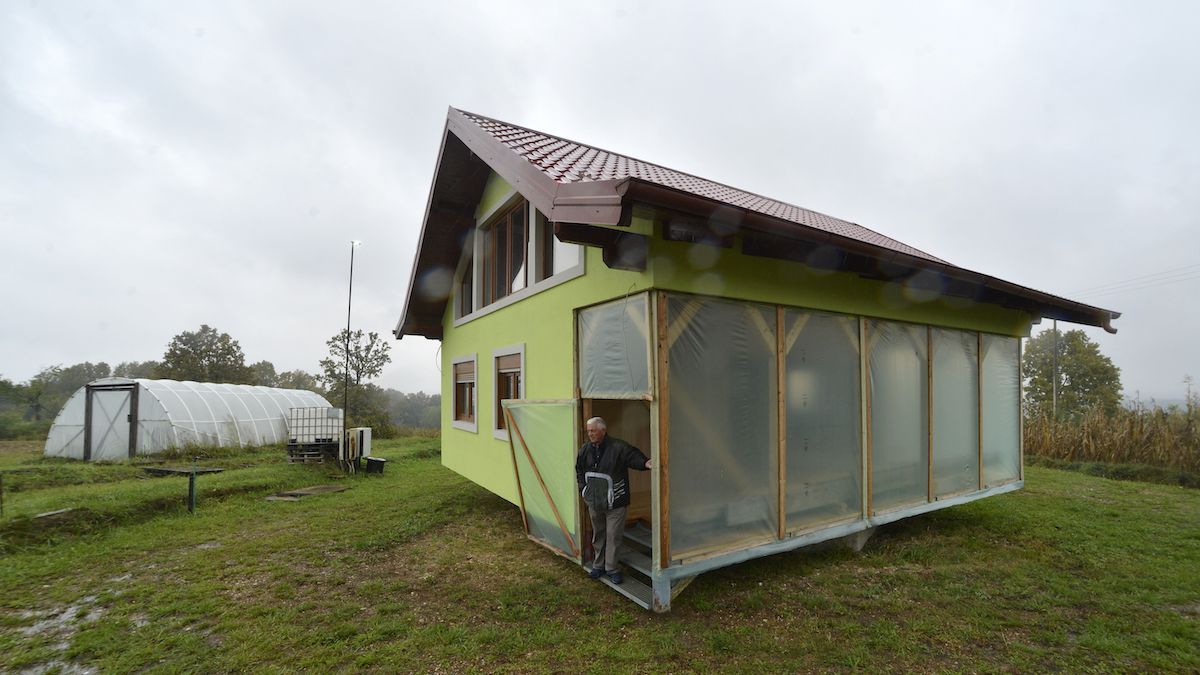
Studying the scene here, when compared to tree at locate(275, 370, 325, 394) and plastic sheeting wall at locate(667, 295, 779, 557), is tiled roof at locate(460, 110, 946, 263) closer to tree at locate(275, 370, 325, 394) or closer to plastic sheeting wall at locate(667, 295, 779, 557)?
plastic sheeting wall at locate(667, 295, 779, 557)

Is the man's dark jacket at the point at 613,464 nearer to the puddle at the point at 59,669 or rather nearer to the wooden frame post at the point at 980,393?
the puddle at the point at 59,669

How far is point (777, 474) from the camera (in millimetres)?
5055

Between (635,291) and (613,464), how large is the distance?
5.40ft

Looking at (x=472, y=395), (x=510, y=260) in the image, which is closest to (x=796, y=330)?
(x=510, y=260)

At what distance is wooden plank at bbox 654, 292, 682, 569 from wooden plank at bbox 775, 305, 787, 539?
4.44 feet

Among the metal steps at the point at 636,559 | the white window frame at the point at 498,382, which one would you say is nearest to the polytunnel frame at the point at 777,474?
the metal steps at the point at 636,559

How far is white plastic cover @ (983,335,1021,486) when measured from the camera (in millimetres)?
7469

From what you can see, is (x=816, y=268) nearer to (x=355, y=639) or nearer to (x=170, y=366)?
(x=355, y=639)

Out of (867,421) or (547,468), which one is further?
(867,421)

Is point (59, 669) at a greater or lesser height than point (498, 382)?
lesser

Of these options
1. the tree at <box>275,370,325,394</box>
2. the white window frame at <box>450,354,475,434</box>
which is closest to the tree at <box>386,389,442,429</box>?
the tree at <box>275,370,325,394</box>

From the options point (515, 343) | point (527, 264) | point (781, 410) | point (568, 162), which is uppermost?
point (568, 162)

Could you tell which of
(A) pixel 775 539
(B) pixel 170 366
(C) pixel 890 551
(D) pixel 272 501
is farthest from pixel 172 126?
(B) pixel 170 366

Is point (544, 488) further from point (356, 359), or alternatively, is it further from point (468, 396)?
point (356, 359)
